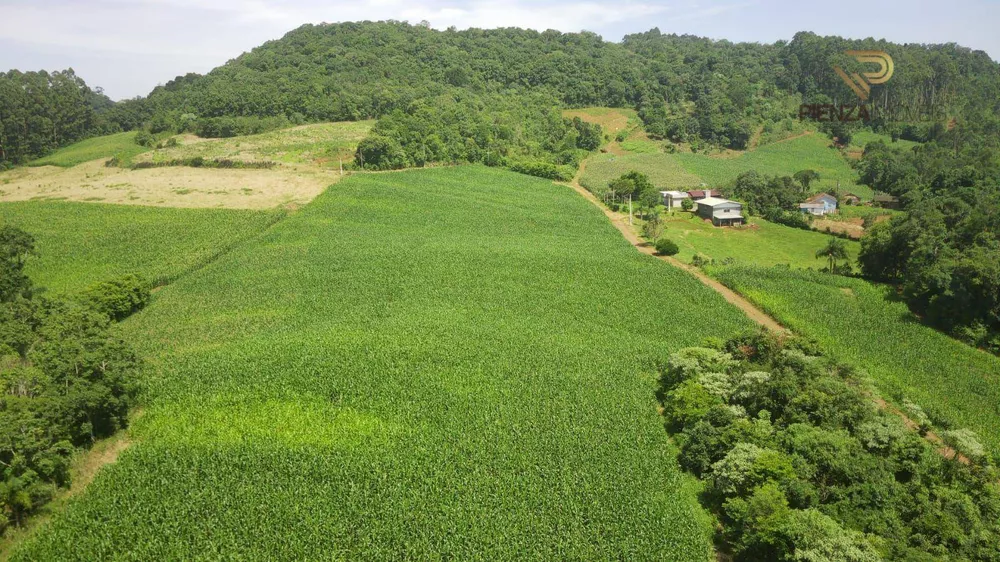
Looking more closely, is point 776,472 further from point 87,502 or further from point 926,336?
point 87,502

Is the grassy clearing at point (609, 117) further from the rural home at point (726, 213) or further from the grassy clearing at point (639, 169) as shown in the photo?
the rural home at point (726, 213)

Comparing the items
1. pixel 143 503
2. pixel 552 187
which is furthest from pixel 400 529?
pixel 552 187

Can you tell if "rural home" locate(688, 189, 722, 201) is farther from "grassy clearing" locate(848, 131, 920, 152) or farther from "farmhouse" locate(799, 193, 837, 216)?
"grassy clearing" locate(848, 131, 920, 152)

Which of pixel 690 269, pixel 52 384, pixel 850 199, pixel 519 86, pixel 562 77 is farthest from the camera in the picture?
pixel 562 77

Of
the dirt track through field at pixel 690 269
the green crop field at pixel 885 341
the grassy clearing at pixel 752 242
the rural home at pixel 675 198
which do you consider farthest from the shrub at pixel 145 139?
the green crop field at pixel 885 341

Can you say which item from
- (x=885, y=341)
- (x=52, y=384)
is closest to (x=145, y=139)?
(x=52, y=384)

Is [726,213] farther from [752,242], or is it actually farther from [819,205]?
[819,205]
